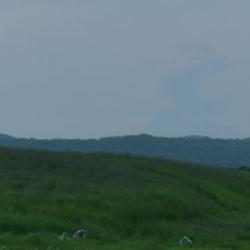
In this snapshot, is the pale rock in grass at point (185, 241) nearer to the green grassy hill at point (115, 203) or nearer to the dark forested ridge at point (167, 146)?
the green grassy hill at point (115, 203)

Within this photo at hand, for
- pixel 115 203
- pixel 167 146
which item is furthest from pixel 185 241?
pixel 167 146

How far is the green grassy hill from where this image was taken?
24.6 meters

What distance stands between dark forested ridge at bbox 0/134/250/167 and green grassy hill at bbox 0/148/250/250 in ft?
215

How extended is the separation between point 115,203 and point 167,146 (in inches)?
3466

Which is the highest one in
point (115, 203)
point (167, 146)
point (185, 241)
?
point (167, 146)

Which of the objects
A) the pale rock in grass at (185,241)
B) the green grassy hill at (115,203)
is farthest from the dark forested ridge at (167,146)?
the pale rock in grass at (185,241)

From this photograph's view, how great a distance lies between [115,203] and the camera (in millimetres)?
29734

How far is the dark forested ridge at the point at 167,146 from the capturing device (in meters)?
107

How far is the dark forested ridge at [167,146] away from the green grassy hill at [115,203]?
65.7 meters

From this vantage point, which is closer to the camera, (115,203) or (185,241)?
(185,241)

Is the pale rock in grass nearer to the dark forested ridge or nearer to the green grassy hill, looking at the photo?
the green grassy hill

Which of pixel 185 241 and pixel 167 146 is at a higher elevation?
pixel 167 146

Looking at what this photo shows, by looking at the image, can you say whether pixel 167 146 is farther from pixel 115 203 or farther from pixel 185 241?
pixel 185 241

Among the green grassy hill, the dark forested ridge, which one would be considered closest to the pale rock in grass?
the green grassy hill
